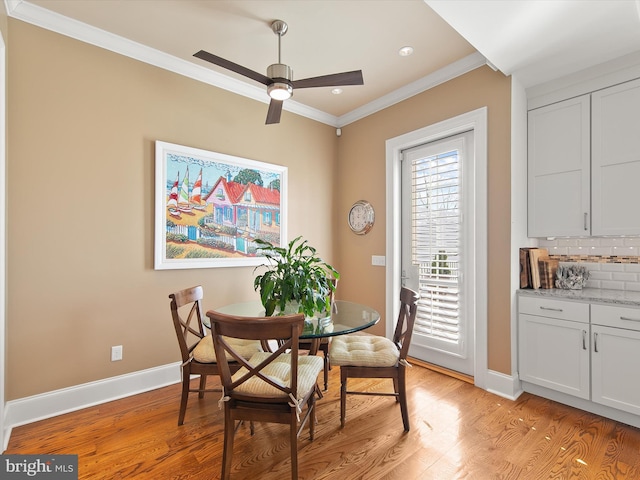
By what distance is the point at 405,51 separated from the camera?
111 inches

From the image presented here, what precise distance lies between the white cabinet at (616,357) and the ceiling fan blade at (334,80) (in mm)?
2393

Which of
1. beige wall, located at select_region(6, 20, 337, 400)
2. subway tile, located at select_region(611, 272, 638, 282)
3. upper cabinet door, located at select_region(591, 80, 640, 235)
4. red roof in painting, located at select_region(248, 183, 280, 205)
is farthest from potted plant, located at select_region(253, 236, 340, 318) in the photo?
subway tile, located at select_region(611, 272, 638, 282)

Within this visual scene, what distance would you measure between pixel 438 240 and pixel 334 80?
191 centimetres

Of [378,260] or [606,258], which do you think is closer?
[606,258]

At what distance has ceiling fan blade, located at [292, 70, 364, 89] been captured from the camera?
7.45 ft

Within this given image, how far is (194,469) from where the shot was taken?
188 cm

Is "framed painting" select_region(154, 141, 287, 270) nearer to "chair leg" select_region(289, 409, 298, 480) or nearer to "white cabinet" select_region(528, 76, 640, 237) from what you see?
"chair leg" select_region(289, 409, 298, 480)

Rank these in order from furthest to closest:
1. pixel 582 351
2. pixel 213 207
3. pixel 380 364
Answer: pixel 213 207, pixel 582 351, pixel 380 364

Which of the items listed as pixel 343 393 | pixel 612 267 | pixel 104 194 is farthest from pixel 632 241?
pixel 104 194

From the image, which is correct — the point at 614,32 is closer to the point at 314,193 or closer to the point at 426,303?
the point at 426,303

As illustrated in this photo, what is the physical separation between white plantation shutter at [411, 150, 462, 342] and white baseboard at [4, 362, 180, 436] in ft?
8.45

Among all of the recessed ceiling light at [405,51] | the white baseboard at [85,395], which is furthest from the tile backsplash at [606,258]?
the white baseboard at [85,395]

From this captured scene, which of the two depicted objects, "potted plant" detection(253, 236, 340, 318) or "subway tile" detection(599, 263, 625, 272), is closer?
"potted plant" detection(253, 236, 340, 318)

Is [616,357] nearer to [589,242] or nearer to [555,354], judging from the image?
[555,354]
